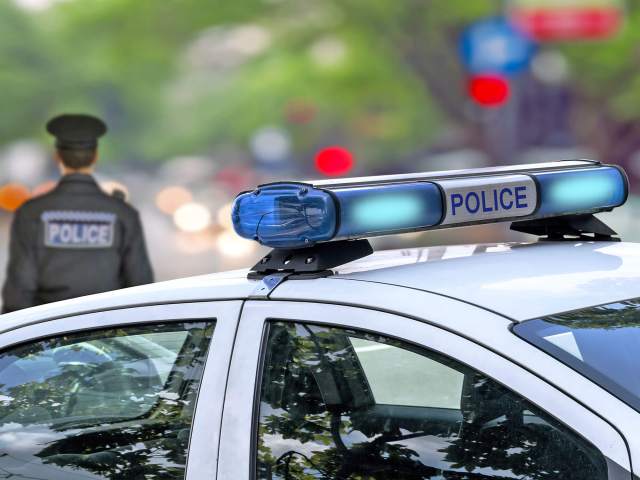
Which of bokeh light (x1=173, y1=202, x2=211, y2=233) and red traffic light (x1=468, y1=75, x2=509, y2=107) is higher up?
red traffic light (x1=468, y1=75, x2=509, y2=107)

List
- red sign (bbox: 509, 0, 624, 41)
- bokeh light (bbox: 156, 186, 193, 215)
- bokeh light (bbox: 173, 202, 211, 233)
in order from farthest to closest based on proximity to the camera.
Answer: bokeh light (bbox: 173, 202, 211, 233), bokeh light (bbox: 156, 186, 193, 215), red sign (bbox: 509, 0, 624, 41)

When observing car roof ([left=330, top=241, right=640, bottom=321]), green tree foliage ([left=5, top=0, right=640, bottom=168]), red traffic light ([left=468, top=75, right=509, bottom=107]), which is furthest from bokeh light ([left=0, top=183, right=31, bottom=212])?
car roof ([left=330, top=241, right=640, bottom=321])

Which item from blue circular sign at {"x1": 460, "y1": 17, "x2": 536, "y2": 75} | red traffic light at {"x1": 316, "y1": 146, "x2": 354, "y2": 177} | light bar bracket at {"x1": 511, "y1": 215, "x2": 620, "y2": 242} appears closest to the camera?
light bar bracket at {"x1": 511, "y1": 215, "x2": 620, "y2": 242}

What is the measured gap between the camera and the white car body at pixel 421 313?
5.74 ft

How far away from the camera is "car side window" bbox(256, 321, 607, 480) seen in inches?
70.1

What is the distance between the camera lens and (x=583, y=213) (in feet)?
8.41

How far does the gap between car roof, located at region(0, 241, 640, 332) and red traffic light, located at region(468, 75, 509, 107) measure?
1236cm

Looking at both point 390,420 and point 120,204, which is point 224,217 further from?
point 390,420

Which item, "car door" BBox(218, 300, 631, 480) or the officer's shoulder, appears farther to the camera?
the officer's shoulder

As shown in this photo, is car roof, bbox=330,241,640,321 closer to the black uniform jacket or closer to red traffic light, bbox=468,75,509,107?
the black uniform jacket

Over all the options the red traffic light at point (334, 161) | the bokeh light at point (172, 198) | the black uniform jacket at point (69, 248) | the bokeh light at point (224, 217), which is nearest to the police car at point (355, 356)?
the black uniform jacket at point (69, 248)

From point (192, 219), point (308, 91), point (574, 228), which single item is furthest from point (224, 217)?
point (574, 228)

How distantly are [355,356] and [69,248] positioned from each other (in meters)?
2.82

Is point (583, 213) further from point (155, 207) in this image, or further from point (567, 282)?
point (155, 207)
